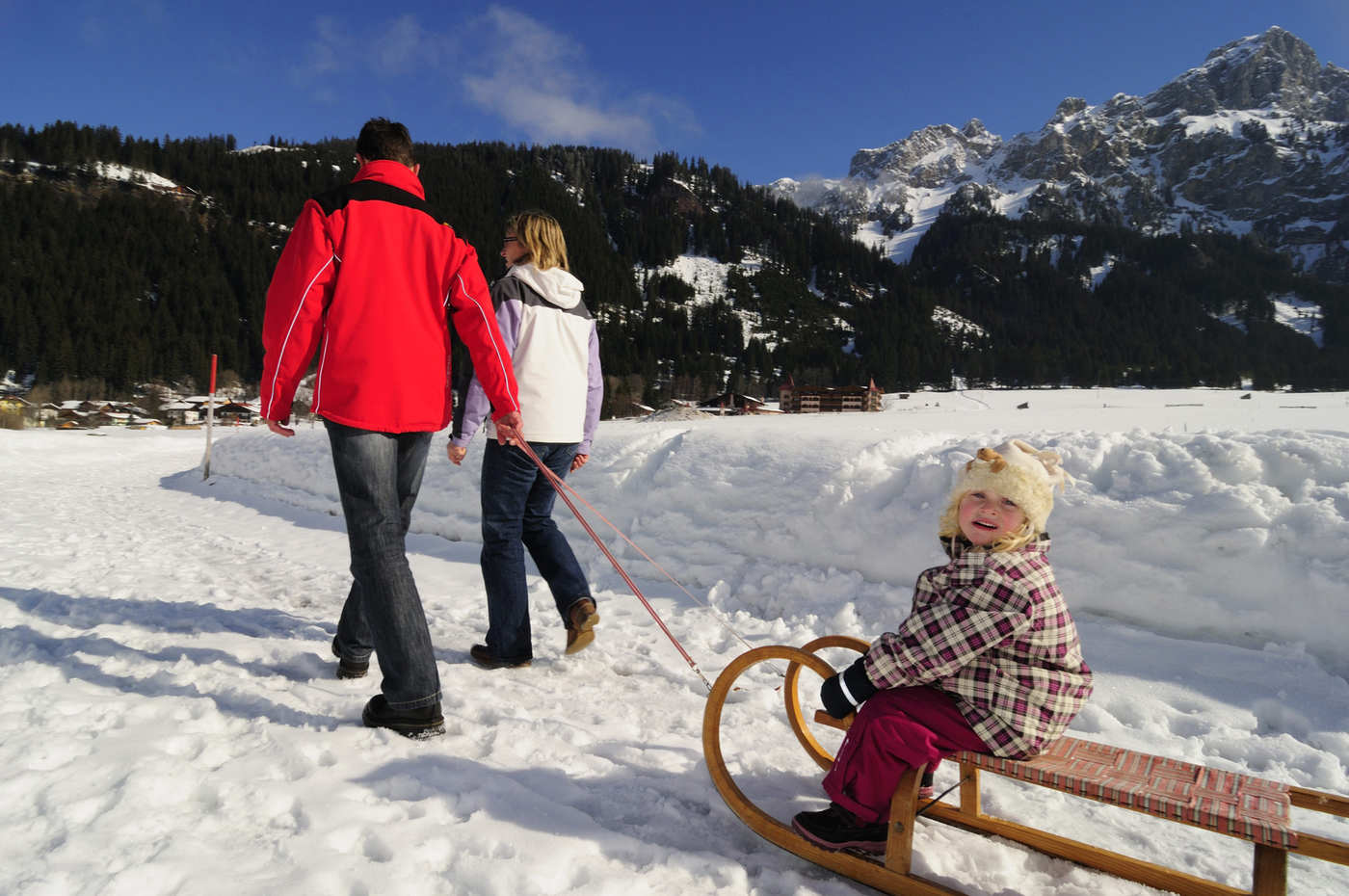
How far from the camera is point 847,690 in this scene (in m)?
1.89

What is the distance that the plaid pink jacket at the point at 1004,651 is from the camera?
1.68m

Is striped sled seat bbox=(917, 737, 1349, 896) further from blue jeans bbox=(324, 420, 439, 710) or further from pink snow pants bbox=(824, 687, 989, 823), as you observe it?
blue jeans bbox=(324, 420, 439, 710)

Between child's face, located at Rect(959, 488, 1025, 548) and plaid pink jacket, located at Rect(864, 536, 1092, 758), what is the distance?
0.10m

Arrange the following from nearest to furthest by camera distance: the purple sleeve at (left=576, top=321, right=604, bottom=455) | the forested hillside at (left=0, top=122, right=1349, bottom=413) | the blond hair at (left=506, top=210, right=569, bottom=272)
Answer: the blond hair at (left=506, top=210, right=569, bottom=272) < the purple sleeve at (left=576, top=321, right=604, bottom=455) < the forested hillside at (left=0, top=122, right=1349, bottom=413)

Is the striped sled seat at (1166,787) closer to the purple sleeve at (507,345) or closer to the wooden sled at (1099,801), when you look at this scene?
the wooden sled at (1099,801)

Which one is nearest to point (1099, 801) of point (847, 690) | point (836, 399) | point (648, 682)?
point (847, 690)

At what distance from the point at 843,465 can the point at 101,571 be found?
5.54 m

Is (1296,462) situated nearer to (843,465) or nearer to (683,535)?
(843,465)

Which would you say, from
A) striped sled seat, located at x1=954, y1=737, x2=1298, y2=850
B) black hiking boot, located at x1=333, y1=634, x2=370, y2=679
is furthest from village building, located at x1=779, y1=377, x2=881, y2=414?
striped sled seat, located at x1=954, y1=737, x2=1298, y2=850

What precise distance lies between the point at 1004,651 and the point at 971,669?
0.10 m

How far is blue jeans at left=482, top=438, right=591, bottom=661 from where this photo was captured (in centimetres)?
308

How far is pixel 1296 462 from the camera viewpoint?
3479 mm

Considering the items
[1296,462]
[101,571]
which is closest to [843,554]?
[1296,462]

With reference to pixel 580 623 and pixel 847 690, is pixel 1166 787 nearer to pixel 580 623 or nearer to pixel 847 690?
pixel 847 690
